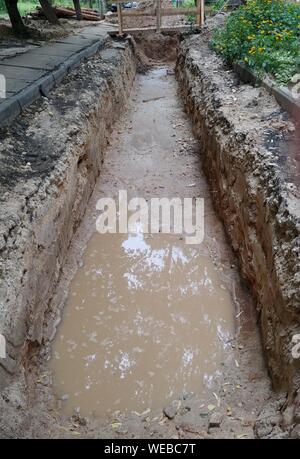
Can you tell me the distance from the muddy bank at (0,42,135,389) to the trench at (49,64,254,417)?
33 cm

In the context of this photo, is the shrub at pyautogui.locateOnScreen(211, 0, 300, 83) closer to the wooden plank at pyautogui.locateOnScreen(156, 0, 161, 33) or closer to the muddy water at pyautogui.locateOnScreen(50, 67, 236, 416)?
the muddy water at pyautogui.locateOnScreen(50, 67, 236, 416)

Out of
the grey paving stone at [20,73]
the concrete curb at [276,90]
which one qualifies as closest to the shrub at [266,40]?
the concrete curb at [276,90]

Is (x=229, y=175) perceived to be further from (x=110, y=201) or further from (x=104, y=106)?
(x=104, y=106)

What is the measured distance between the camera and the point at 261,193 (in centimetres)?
379

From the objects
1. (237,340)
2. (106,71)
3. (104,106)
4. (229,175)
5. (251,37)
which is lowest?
(237,340)

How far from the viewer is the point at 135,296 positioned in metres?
4.04

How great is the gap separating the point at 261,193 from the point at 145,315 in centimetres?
153

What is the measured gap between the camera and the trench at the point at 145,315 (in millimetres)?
3180

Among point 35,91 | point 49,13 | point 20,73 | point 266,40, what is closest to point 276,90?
point 266,40

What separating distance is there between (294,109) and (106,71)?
411 centimetres

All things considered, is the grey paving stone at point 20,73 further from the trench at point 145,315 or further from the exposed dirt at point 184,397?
the trench at point 145,315
